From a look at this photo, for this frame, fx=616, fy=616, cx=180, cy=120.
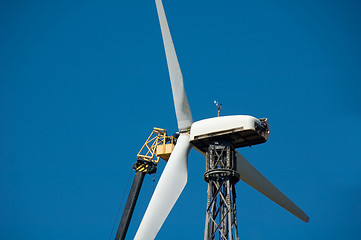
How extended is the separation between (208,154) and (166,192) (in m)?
4.52

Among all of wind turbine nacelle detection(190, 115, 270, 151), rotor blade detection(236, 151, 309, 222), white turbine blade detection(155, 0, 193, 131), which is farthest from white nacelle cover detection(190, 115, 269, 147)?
rotor blade detection(236, 151, 309, 222)

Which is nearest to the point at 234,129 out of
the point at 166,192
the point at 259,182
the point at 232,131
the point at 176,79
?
the point at 232,131

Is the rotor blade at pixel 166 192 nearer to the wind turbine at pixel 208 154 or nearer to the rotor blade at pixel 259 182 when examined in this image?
the wind turbine at pixel 208 154

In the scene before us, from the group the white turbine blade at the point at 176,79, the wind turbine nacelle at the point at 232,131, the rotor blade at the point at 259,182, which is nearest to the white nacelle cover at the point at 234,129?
the wind turbine nacelle at the point at 232,131

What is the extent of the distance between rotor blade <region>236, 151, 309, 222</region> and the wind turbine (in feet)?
2.37

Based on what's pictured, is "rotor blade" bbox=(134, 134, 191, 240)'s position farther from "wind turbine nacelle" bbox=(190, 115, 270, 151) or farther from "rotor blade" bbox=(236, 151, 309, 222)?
"rotor blade" bbox=(236, 151, 309, 222)

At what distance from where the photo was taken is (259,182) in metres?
48.6

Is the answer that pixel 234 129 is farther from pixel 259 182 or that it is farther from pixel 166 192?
pixel 259 182

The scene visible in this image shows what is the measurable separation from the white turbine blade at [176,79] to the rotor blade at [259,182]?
191 inches

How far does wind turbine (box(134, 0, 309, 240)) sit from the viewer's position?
4209 cm

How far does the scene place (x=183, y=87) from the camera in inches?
1759

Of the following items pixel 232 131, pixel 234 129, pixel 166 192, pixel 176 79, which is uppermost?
pixel 176 79

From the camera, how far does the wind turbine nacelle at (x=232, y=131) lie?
43.0m

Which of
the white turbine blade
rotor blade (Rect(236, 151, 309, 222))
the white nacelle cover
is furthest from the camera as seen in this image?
Result: rotor blade (Rect(236, 151, 309, 222))
